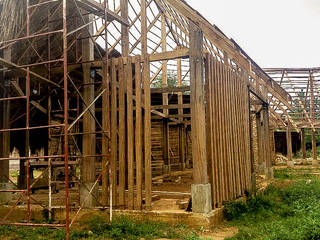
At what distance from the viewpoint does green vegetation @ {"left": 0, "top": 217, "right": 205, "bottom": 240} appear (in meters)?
7.08

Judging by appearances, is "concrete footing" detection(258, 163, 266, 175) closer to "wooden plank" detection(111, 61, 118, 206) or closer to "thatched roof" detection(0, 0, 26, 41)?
"wooden plank" detection(111, 61, 118, 206)

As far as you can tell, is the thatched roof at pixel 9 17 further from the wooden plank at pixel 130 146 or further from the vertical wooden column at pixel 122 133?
the wooden plank at pixel 130 146

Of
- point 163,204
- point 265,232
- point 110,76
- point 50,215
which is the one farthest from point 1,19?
point 265,232

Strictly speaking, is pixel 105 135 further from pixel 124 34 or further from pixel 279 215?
pixel 279 215

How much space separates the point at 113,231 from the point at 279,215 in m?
4.63

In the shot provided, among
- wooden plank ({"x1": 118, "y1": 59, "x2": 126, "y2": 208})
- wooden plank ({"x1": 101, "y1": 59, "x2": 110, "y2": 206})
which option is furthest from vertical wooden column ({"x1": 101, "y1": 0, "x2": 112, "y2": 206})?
wooden plank ({"x1": 118, "y1": 59, "x2": 126, "y2": 208})

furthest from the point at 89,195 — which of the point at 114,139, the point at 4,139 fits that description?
the point at 4,139

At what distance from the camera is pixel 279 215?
9344mm

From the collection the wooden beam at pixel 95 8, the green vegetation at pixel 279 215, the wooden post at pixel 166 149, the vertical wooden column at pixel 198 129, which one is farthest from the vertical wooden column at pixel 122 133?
the wooden post at pixel 166 149

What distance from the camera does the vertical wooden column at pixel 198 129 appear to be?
7871mm

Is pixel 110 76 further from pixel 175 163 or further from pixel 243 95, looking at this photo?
pixel 175 163

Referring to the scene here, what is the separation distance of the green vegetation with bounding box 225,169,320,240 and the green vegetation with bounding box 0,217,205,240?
4.21 ft

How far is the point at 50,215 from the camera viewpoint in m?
8.76

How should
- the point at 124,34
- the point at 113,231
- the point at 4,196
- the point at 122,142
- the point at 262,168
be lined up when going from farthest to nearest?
the point at 262,168, the point at 124,34, the point at 4,196, the point at 122,142, the point at 113,231
